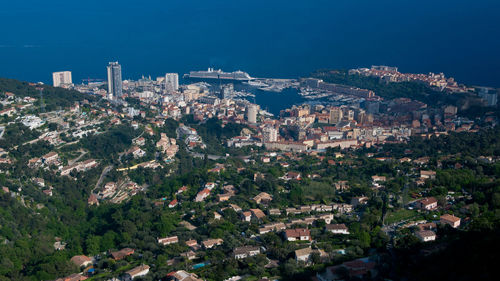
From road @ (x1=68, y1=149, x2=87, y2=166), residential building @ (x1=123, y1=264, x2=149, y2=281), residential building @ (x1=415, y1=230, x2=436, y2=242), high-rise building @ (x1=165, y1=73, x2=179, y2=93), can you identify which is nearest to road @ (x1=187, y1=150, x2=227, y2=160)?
road @ (x1=68, y1=149, x2=87, y2=166)


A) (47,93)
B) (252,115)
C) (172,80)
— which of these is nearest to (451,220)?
(252,115)

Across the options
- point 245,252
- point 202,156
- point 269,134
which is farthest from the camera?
point 269,134

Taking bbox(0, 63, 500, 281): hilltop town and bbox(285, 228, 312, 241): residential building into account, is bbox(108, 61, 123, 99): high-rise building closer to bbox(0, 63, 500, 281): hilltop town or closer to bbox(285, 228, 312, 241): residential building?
bbox(0, 63, 500, 281): hilltop town

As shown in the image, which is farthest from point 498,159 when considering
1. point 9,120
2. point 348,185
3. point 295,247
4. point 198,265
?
point 9,120

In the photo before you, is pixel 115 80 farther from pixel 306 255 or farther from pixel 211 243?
pixel 306 255

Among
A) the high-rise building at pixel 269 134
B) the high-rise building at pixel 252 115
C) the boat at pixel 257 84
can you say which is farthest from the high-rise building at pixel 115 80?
the high-rise building at pixel 269 134

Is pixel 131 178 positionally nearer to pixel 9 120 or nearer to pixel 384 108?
pixel 9 120

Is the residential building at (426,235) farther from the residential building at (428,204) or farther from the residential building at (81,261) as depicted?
the residential building at (81,261)

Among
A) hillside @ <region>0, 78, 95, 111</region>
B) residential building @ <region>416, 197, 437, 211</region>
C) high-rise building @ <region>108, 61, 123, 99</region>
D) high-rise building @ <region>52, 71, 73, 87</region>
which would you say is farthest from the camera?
high-rise building @ <region>52, 71, 73, 87</region>
